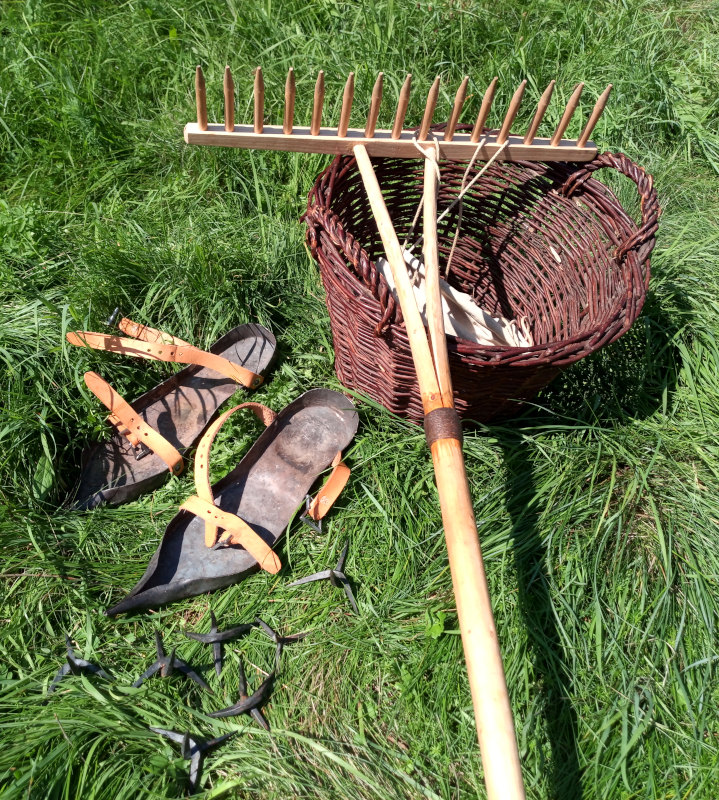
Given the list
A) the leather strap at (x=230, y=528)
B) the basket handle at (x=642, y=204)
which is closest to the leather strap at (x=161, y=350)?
the leather strap at (x=230, y=528)

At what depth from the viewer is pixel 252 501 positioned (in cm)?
221

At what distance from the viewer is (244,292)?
8.48 ft

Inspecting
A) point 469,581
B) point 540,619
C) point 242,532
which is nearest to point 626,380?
point 540,619

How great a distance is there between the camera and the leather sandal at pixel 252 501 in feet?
6.42

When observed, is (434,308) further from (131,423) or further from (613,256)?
(131,423)

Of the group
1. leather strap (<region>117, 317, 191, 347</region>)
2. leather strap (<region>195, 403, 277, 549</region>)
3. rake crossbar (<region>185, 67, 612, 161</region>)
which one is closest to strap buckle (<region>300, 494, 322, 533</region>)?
leather strap (<region>195, 403, 277, 549</region>)

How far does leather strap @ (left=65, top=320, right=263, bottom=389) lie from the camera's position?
2.24 meters

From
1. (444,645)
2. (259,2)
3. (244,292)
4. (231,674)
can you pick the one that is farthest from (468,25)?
(231,674)

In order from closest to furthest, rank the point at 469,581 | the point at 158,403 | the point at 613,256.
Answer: the point at 469,581, the point at 613,256, the point at 158,403

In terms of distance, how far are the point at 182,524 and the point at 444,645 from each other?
909 mm

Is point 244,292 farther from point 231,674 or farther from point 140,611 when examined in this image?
point 231,674

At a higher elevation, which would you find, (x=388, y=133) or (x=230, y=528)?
(x=388, y=133)

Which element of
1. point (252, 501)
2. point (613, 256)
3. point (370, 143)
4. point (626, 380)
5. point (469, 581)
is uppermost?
point (370, 143)

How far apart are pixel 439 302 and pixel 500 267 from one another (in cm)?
102
